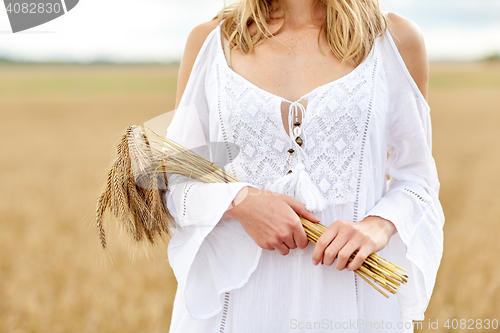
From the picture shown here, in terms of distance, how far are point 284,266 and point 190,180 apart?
0.39 m

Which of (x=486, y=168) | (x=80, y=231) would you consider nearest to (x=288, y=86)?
(x=80, y=231)

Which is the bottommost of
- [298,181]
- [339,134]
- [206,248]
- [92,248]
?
[92,248]

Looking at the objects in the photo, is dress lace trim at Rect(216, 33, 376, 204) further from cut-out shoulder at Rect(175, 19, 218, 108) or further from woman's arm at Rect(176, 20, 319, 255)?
cut-out shoulder at Rect(175, 19, 218, 108)

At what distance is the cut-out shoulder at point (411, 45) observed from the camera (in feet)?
4.44

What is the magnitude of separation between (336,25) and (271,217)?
63cm

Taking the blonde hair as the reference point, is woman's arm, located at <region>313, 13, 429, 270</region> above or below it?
below

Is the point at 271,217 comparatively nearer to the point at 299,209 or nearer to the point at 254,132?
the point at 299,209

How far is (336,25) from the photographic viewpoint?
4.43 feet

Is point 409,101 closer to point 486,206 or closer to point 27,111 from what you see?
point 486,206

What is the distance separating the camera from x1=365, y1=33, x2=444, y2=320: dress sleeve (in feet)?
4.33

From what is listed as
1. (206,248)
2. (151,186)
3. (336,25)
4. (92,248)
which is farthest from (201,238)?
(92,248)

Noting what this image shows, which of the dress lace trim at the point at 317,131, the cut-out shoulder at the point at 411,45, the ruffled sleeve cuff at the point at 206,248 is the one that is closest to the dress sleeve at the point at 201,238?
the ruffled sleeve cuff at the point at 206,248

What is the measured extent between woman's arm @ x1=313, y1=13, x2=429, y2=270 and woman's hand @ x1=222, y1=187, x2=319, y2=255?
0.07 metres

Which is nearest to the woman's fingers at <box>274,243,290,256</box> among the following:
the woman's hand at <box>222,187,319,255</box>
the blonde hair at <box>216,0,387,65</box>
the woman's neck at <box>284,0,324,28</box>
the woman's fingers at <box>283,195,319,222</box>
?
the woman's hand at <box>222,187,319,255</box>
